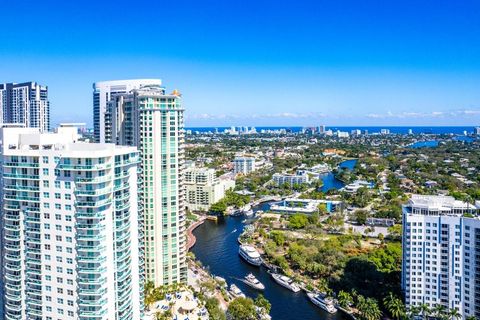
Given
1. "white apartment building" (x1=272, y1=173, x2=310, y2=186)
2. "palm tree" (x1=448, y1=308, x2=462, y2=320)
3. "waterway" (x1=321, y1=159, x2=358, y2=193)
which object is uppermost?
"white apartment building" (x1=272, y1=173, x2=310, y2=186)

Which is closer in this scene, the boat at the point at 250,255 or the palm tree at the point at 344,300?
the palm tree at the point at 344,300

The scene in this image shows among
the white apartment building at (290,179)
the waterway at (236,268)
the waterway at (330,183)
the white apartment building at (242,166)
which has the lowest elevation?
the waterway at (236,268)

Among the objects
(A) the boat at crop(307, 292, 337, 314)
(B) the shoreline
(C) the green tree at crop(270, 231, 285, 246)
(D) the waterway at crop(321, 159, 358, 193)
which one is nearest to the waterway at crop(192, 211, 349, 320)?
(A) the boat at crop(307, 292, 337, 314)

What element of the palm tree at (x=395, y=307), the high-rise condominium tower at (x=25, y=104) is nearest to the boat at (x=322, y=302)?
the palm tree at (x=395, y=307)

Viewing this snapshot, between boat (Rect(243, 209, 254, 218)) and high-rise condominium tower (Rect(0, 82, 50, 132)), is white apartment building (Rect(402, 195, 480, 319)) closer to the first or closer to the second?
boat (Rect(243, 209, 254, 218))

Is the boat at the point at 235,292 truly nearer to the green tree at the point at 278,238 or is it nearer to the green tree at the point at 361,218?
the green tree at the point at 278,238

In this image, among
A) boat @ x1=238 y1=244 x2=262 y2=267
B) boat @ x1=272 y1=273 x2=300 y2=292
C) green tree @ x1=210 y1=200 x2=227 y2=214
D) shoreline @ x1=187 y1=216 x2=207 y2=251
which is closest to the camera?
boat @ x1=272 y1=273 x2=300 y2=292

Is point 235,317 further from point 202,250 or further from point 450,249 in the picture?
point 202,250
